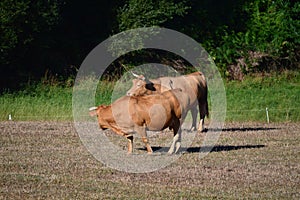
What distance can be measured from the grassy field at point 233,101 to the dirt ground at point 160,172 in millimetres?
4917

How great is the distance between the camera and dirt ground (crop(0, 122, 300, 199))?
11664 millimetres

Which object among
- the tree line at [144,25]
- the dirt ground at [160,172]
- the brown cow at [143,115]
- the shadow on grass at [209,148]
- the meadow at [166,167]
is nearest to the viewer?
the dirt ground at [160,172]

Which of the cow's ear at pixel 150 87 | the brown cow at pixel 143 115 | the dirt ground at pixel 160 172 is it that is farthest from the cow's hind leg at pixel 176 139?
the cow's ear at pixel 150 87

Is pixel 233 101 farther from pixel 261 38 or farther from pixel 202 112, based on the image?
pixel 261 38

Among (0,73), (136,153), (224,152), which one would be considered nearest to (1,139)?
(136,153)

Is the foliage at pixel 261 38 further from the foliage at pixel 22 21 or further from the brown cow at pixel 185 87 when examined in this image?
the brown cow at pixel 185 87

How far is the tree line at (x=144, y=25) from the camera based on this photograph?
101 ft

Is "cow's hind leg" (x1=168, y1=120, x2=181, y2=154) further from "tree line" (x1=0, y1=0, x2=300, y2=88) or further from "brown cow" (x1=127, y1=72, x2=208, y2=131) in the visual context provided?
"tree line" (x1=0, y1=0, x2=300, y2=88)

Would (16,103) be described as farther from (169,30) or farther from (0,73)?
(169,30)

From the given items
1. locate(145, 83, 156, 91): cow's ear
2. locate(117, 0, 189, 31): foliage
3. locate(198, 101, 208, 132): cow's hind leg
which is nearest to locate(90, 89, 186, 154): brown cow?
locate(145, 83, 156, 91): cow's ear

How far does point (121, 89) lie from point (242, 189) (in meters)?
17.4

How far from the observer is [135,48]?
3344cm

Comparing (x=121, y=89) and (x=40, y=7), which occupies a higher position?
(x=40, y=7)

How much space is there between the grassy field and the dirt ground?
16.1ft
